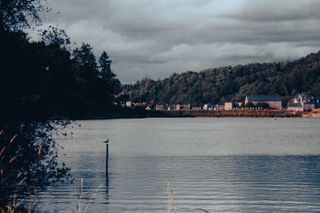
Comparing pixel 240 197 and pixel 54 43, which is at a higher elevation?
pixel 54 43

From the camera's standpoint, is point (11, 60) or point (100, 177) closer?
point (11, 60)

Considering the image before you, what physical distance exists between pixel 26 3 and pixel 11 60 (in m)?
2.55

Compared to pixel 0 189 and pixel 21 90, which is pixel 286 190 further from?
pixel 0 189

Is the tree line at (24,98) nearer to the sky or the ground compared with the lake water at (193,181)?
nearer to the sky

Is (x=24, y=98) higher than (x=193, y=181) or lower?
higher

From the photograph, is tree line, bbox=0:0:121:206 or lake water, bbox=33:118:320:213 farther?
lake water, bbox=33:118:320:213

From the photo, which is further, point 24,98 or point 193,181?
point 193,181

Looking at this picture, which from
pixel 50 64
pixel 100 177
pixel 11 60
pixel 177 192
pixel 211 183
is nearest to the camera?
pixel 11 60

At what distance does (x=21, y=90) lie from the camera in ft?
91.3

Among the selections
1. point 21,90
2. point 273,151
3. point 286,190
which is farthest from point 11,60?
point 273,151

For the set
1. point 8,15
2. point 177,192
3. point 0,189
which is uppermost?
point 8,15

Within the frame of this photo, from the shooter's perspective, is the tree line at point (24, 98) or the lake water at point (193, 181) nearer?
the tree line at point (24, 98)

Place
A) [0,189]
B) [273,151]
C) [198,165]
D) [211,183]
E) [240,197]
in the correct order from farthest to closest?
[273,151] < [198,165] < [211,183] < [240,197] < [0,189]

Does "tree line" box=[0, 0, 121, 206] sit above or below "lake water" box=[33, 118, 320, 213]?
above
